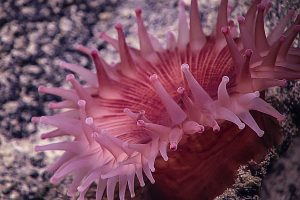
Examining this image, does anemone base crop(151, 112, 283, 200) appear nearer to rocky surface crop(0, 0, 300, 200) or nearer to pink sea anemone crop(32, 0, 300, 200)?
pink sea anemone crop(32, 0, 300, 200)

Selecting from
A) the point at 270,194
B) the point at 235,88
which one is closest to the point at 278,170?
the point at 270,194

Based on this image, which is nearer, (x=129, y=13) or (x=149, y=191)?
(x=149, y=191)

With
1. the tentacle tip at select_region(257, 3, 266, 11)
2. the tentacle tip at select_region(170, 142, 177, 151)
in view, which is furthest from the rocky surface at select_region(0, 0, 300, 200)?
the tentacle tip at select_region(170, 142, 177, 151)

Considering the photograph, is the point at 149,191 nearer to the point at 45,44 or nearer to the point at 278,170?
the point at 278,170

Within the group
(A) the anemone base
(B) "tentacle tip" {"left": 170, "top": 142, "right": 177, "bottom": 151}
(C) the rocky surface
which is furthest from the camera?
(C) the rocky surface

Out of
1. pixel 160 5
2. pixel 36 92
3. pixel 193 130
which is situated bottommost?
pixel 36 92

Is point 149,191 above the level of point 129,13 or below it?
below
